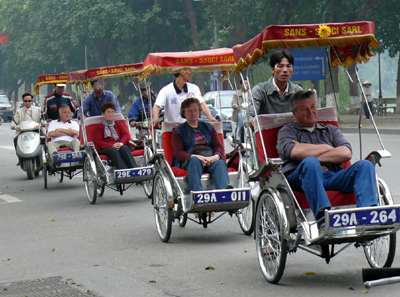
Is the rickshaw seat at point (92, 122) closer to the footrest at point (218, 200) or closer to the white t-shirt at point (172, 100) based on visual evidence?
the white t-shirt at point (172, 100)

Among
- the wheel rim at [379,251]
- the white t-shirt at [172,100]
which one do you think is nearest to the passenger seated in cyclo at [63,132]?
the white t-shirt at [172,100]

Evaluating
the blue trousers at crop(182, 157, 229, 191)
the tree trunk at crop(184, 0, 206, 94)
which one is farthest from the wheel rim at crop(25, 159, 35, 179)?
the tree trunk at crop(184, 0, 206, 94)

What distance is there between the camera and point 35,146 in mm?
16391

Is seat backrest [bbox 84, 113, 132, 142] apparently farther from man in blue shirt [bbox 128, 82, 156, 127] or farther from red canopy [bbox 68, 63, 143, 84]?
man in blue shirt [bbox 128, 82, 156, 127]

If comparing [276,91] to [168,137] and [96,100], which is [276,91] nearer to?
[168,137]

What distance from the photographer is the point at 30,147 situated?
53.6 feet

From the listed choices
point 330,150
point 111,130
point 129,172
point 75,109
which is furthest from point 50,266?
point 75,109

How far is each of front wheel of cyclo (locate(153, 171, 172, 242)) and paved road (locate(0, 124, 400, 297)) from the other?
0.13 metres

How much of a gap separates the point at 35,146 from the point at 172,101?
6535 mm

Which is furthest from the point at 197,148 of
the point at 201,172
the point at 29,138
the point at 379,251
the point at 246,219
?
the point at 29,138

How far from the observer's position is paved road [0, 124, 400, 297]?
612 centimetres

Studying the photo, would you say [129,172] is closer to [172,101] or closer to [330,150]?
[172,101]

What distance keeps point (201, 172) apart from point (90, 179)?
4.09m

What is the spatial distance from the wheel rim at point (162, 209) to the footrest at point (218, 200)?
12.7 inches
